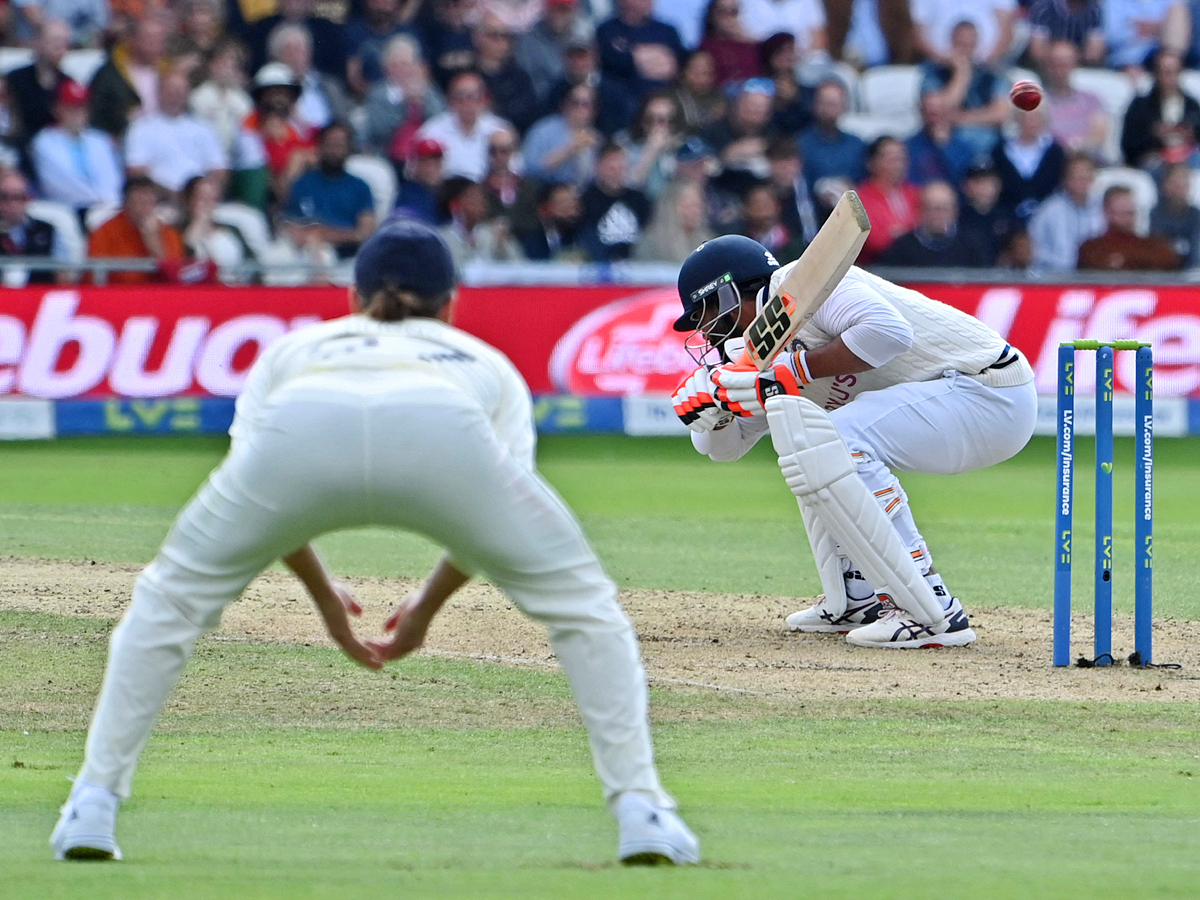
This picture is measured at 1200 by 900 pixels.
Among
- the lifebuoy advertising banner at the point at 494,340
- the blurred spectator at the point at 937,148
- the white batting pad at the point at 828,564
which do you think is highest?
the blurred spectator at the point at 937,148

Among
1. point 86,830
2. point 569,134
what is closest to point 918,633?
point 86,830

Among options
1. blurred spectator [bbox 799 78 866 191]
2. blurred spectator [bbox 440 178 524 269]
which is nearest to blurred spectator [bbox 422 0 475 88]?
blurred spectator [bbox 440 178 524 269]

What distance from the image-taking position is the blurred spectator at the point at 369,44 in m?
17.8

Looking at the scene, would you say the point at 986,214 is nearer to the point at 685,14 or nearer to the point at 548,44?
the point at 685,14

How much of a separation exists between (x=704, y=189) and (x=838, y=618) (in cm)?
975

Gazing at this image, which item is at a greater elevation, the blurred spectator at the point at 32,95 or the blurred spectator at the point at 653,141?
the blurred spectator at the point at 32,95

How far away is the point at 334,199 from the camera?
1641 cm

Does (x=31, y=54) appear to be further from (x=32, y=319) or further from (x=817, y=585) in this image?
(x=817, y=585)

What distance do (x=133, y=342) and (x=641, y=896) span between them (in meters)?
12.2

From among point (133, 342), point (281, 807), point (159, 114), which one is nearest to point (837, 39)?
point (159, 114)

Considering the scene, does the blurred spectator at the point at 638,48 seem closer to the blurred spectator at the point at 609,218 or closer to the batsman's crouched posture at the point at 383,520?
the blurred spectator at the point at 609,218

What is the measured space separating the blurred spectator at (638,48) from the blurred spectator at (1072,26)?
4114 millimetres

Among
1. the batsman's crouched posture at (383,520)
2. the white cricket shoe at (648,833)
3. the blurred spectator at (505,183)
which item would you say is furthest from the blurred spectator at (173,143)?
the white cricket shoe at (648,833)

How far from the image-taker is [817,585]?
30.4 ft
